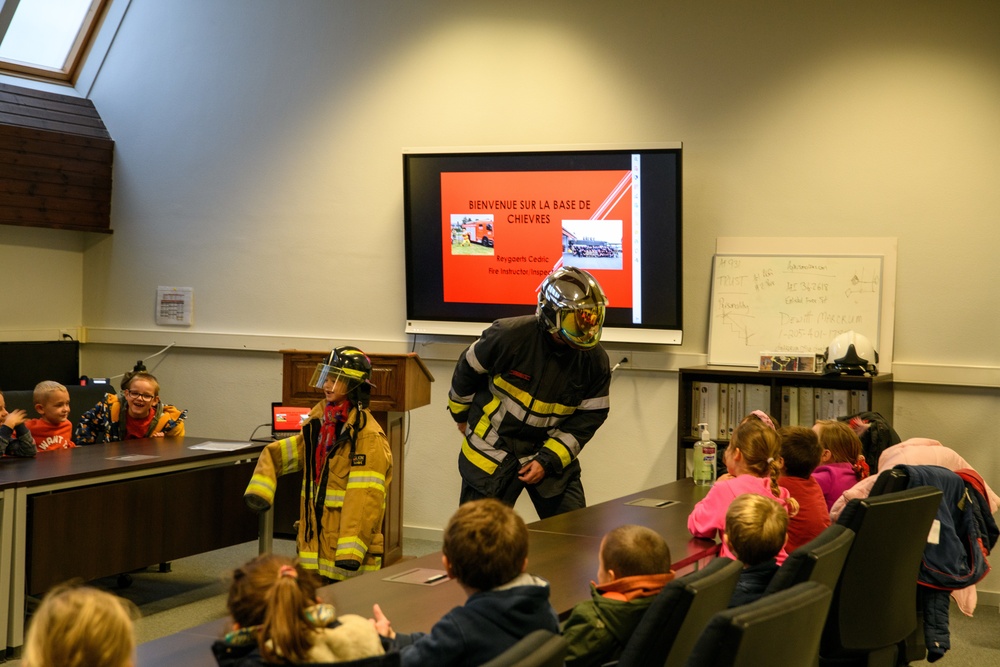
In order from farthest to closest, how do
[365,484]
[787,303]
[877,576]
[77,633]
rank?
1. [787,303]
2. [365,484]
3. [877,576]
4. [77,633]

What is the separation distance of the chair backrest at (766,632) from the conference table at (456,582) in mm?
704

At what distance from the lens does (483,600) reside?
6.64 ft

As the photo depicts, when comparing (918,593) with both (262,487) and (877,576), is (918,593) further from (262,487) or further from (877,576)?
(262,487)

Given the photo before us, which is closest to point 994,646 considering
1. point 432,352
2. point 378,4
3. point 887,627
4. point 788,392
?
point 788,392

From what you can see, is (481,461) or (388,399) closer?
(481,461)

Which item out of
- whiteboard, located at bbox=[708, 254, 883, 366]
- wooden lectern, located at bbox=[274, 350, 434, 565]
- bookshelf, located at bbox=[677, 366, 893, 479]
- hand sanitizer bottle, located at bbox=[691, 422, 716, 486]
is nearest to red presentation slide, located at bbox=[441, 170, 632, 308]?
whiteboard, located at bbox=[708, 254, 883, 366]

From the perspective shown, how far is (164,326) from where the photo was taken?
7617 millimetres

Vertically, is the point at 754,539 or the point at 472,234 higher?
the point at 472,234

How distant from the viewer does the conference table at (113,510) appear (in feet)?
13.8

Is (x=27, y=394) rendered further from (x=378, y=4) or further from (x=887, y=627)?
(x=887, y=627)

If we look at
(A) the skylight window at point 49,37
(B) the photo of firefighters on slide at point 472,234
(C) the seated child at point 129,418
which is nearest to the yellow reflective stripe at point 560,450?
(B) the photo of firefighters on slide at point 472,234

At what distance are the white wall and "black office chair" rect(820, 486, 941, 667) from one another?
2688 mm

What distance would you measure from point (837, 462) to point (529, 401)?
4.11 ft

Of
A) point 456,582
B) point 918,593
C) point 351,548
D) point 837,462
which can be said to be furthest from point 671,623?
point 351,548
